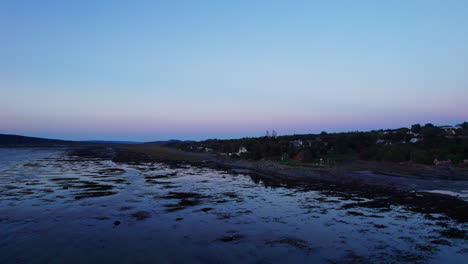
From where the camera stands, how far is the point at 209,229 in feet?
47.0

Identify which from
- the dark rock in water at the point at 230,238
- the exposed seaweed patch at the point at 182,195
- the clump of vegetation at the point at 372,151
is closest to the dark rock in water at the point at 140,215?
the exposed seaweed patch at the point at 182,195

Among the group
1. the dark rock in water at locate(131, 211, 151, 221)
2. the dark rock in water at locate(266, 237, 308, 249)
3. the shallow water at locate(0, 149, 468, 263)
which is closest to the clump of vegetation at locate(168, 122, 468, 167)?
the shallow water at locate(0, 149, 468, 263)

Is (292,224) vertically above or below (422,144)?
below

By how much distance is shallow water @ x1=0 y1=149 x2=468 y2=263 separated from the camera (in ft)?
36.6

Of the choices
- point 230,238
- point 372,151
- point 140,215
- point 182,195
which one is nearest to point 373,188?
point 182,195

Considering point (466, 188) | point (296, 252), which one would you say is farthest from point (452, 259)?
point (466, 188)

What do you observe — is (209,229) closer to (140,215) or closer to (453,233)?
(140,215)

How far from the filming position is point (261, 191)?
25391 mm

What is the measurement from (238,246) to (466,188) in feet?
79.5

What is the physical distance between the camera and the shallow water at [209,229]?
11156mm

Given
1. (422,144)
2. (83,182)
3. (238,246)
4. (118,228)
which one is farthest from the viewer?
(422,144)

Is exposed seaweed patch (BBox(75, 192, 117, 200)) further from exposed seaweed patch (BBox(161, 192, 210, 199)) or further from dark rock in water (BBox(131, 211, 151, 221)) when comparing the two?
dark rock in water (BBox(131, 211, 151, 221))

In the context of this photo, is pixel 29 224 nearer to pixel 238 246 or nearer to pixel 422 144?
pixel 238 246

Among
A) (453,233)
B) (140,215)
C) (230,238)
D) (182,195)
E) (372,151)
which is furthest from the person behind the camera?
(372,151)
